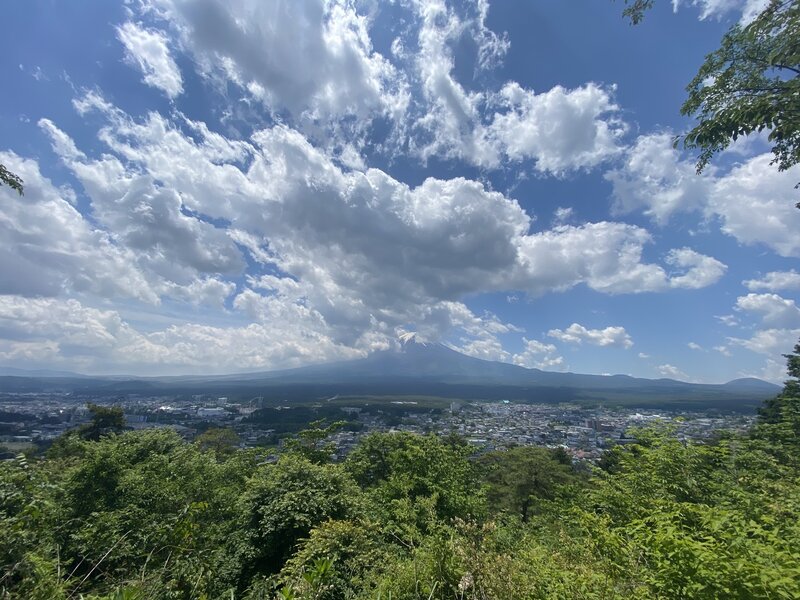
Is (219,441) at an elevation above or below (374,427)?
above

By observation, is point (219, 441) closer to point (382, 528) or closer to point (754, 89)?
point (382, 528)

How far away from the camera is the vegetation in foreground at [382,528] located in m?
3.75

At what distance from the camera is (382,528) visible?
11.2 meters

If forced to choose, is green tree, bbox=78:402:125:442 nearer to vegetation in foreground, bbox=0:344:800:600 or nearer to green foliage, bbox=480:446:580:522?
vegetation in foreground, bbox=0:344:800:600

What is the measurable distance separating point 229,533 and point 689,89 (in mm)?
16752

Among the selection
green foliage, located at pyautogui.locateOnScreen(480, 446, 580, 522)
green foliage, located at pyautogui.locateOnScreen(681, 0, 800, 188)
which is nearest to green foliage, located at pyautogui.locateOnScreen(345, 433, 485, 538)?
green foliage, located at pyautogui.locateOnScreen(480, 446, 580, 522)

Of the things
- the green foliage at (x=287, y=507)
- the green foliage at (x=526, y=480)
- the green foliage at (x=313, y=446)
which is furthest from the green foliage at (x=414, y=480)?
the green foliage at (x=526, y=480)

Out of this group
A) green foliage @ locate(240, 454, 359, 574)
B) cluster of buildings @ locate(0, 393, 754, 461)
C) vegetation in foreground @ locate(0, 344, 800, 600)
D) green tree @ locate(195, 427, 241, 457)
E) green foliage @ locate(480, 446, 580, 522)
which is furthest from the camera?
cluster of buildings @ locate(0, 393, 754, 461)

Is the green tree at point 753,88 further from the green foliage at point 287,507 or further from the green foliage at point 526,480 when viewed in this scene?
the green foliage at point 526,480

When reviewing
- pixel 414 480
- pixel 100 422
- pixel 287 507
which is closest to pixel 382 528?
pixel 287 507

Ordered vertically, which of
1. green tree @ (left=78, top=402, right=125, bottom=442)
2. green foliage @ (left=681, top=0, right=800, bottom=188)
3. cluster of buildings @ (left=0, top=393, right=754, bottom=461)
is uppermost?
green foliage @ (left=681, top=0, right=800, bottom=188)

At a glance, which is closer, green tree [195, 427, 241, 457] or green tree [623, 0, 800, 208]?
green tree [623, 0, 800, 208]

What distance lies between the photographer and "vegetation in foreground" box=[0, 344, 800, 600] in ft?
12.3

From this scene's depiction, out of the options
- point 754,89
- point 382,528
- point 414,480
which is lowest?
point 382,528
